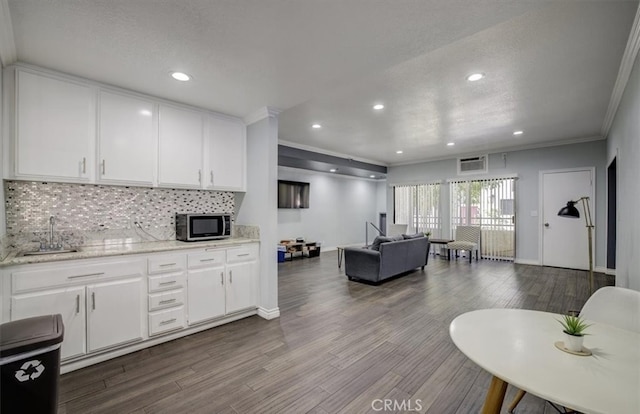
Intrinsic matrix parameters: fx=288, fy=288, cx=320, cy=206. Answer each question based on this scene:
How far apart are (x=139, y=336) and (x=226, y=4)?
2.82m

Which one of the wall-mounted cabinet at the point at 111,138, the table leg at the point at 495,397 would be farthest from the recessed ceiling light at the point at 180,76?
the table leg at the point at 495,397

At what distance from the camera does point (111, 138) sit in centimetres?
280

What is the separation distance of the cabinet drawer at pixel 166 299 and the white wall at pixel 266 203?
37.9 inches

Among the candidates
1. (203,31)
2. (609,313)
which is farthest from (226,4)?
(609,313)

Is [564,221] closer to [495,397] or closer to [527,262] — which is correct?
[527,262]

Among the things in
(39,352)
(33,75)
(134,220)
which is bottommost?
(39,352)

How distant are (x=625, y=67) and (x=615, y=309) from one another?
2551 millimetres

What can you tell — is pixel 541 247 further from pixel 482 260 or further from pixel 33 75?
pixel 33 75

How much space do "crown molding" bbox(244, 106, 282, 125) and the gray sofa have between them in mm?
2823

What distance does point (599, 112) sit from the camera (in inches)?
171

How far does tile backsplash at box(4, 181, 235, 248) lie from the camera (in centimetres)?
257

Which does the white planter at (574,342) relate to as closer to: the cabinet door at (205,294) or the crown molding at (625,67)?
the crown molding at (625,67)

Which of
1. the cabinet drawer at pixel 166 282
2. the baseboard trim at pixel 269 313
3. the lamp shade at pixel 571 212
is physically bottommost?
the baseboard trim at pixel 269 313

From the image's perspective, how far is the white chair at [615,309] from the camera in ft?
5.59
